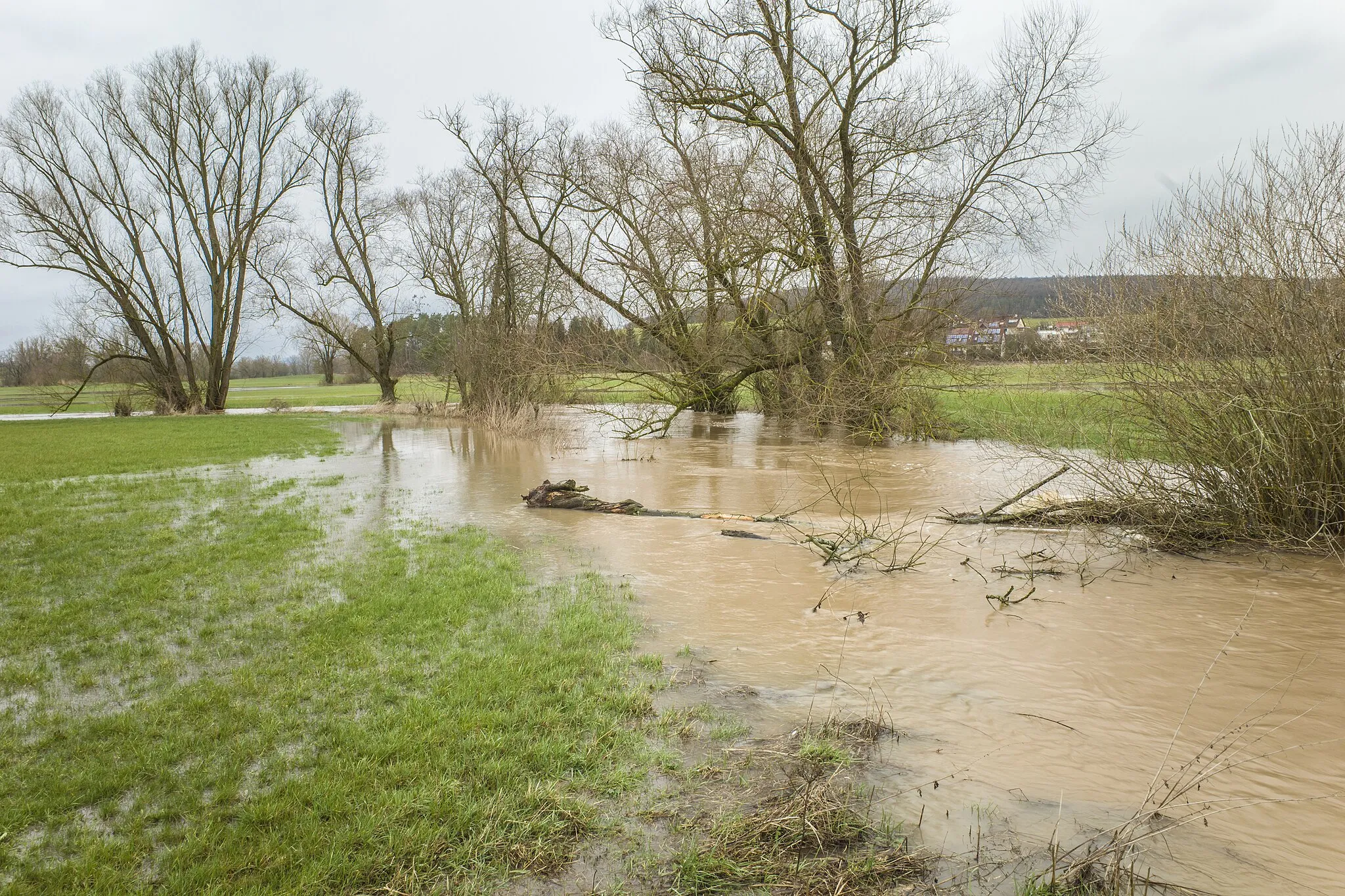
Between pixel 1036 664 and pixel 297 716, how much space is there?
15.5 ft

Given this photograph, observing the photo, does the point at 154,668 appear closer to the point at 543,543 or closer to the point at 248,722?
the point at 248,722

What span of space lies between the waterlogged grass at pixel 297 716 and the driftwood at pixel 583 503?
9.86ft

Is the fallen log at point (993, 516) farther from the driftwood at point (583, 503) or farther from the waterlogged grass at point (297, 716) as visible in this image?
the waterlogged grass at point (297, 716)

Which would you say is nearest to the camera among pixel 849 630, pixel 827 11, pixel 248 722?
pixel 248 722

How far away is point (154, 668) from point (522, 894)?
3.58m

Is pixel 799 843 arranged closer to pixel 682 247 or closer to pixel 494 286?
pixel 682 247

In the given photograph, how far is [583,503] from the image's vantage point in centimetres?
1153

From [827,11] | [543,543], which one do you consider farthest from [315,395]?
[543,543]

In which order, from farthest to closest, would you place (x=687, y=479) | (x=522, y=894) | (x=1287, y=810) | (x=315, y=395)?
1. (x=315, y=395)
2. (x=687, y=479)
3. (x=1287, y=810)
4. (x=522, y=894)

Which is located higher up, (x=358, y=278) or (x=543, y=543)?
(x=358, y=278)

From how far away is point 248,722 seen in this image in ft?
14.1

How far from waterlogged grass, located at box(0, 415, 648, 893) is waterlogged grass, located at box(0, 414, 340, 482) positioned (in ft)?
25.6

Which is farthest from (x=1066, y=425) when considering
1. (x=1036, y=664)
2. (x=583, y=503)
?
(x=583, y=503)

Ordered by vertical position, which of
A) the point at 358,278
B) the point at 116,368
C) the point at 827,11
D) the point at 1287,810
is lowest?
the point at 1287,810
